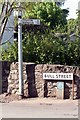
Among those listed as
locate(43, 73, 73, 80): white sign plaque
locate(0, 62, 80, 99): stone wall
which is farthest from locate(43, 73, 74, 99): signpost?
locate(0, 62, 80, 99): stone wall

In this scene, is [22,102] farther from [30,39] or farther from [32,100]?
[30,39]

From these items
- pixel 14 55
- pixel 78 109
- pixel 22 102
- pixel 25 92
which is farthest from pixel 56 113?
pixel 14 55

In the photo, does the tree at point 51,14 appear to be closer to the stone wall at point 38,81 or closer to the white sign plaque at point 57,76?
the stone wall at point 38,81

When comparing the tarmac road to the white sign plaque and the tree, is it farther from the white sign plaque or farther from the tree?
the tree

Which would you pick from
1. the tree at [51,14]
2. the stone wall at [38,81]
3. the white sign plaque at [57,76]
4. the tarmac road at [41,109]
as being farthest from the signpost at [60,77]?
the tree at [51,14]

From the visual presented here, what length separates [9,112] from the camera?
9.89 metres

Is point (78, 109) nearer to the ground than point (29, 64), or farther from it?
nearer to the ground

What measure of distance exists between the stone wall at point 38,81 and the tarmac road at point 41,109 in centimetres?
59

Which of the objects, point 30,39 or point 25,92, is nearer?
point 25,92

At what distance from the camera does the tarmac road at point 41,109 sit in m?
9.45

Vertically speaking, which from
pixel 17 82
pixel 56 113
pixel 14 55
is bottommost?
pixel 56 113

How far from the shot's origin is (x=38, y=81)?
42.7 feet

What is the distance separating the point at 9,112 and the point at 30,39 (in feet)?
17.0

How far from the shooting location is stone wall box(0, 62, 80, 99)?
1270 cm
